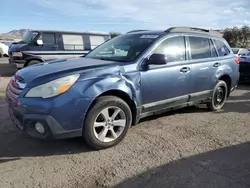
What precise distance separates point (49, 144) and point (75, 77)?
114cm

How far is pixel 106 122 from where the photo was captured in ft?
11.8

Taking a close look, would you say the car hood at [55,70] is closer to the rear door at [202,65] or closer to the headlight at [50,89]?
the headlight at [50,89]

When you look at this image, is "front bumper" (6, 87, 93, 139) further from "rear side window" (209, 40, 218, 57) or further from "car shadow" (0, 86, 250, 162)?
"rear side window" (209, 40, 218, 57)

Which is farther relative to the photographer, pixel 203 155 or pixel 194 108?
pixel 194 108

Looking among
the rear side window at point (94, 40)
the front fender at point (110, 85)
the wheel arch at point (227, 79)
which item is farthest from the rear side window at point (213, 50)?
the rear side window at point (94, 40)

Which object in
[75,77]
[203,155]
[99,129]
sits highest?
[75,77]

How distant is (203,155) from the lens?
3.52 m

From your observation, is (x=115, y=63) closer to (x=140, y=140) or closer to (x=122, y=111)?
(x=122, y=111)

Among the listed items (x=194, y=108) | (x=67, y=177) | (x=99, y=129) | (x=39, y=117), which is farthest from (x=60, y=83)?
(x=194, y=108)

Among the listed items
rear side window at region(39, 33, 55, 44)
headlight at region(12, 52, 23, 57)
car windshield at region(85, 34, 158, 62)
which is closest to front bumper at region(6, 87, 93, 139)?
car windshield at region(85, 34, 158, 62)

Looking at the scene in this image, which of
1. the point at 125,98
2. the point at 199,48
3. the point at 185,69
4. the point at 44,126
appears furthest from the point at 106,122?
the point at 199,48

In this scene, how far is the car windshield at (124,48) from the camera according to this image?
162 inches

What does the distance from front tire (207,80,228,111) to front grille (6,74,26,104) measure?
380cm

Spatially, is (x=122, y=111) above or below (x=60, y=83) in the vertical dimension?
below
